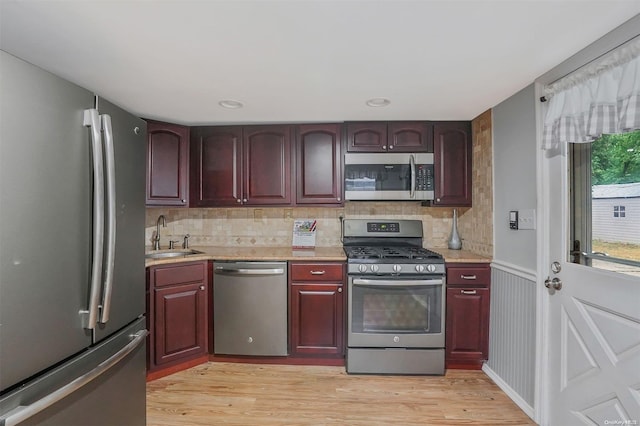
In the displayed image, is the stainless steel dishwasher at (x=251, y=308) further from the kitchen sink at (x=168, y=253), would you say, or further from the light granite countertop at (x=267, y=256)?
the kitchen sink at (x=168, y=253)

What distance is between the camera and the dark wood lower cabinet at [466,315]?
2.32 metres

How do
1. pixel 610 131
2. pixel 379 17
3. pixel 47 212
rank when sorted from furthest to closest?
pixel 610 131 → pixel 379 17 → pixel 47 212

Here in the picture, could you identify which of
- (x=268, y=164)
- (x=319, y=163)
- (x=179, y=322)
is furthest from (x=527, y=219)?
(x=179, y=322)

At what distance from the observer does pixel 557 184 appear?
1.70m

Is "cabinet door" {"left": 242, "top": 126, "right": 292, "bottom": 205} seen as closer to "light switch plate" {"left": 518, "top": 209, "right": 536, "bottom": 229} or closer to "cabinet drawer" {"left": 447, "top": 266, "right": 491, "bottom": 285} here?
"cabinet drawer" {"left": 447, "top": 266, "right": 491, "bottom": 285}

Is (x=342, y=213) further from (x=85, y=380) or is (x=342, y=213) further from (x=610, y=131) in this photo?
(x=85, y=380)

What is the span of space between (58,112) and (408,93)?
1933mm

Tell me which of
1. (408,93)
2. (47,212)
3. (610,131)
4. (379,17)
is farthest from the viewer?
(408,93)

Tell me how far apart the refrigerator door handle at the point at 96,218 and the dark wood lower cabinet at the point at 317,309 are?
151 cm

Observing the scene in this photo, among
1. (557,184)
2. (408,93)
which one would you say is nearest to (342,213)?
(408,93)

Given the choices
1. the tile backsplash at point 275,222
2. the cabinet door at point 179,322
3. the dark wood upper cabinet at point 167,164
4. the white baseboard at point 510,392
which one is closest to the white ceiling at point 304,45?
the dark wood upper cabinet at point 167,164

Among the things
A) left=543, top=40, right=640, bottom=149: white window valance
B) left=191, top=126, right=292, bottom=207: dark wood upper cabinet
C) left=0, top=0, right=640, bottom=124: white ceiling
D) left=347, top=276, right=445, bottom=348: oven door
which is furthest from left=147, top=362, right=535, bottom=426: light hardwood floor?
left=0, top=0, right=640, bottom=124: white ceiling

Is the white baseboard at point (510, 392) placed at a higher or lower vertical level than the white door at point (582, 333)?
lower

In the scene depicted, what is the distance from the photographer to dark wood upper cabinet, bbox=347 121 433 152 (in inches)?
105
